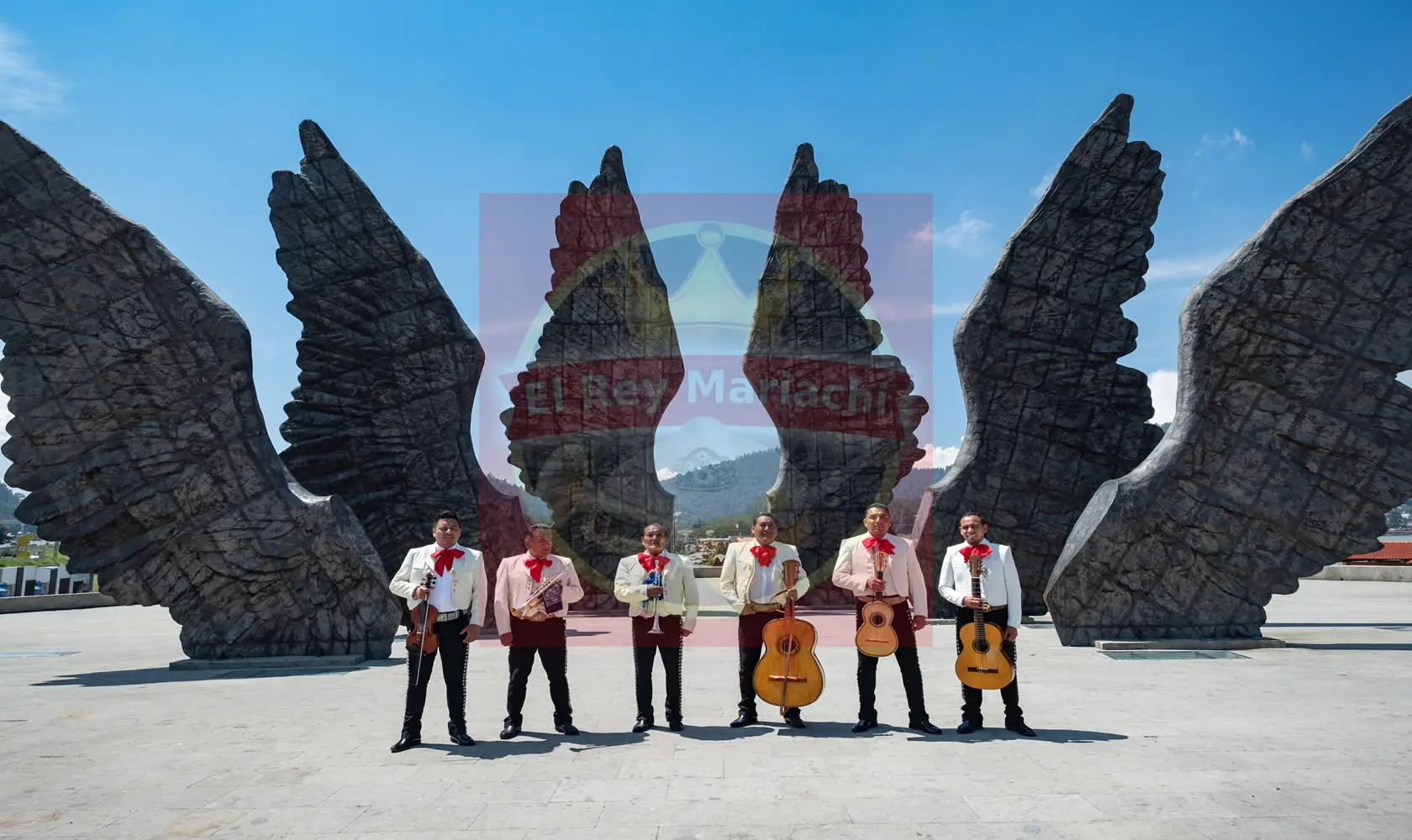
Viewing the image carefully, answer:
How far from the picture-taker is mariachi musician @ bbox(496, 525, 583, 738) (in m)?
5.14

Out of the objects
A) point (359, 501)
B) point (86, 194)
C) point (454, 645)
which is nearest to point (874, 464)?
point (359, 501)

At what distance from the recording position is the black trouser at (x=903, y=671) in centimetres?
504

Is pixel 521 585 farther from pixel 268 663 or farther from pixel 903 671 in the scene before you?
pixel 268 663

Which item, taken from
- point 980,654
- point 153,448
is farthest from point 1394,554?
point 153,448

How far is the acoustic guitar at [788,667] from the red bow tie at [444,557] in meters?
1.80

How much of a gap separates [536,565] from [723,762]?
1.61 meters

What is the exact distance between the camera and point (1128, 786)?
12.7ft

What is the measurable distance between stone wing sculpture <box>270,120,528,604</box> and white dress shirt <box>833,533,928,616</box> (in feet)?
20.3

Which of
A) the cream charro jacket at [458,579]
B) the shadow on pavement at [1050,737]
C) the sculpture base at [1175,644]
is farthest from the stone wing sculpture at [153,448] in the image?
the sculpture base at [1175,644]

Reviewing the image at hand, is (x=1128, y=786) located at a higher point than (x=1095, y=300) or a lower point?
lower

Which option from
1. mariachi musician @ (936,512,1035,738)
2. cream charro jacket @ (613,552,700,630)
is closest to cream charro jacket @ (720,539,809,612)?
cream charro jacket @ (613,552,700,630)

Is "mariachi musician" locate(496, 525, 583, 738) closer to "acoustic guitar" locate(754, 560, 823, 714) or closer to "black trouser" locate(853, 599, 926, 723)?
"acoustic guitar" locate(754, 560, 823, 714)

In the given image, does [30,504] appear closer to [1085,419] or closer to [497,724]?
[497,724]

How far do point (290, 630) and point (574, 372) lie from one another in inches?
204
